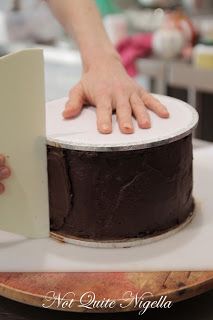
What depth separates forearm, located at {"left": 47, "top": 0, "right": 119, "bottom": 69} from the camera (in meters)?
1.14

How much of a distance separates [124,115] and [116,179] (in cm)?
12

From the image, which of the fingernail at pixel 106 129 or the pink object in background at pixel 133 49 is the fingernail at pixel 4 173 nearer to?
the fingernail at pixel 106 129

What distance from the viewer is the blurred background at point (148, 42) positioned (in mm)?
2084

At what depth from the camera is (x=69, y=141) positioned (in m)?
0.94

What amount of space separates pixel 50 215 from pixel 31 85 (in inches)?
Result: 9.0

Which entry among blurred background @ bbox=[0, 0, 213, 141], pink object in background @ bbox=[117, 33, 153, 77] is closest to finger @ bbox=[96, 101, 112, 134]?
blurred background @ bbox=[0, 0, 213, 141]

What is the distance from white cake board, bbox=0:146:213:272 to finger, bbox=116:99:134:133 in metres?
0.20

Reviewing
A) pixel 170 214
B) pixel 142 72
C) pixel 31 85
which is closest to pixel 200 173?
pixel 170 214

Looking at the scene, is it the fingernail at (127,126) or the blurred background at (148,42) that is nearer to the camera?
the fingernail at (127,126)

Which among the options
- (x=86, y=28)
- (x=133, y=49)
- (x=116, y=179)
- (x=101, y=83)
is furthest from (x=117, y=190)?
(x=133, y=49)

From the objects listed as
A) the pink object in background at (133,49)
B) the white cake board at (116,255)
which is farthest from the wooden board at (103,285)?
the pink object in background at (133,49)

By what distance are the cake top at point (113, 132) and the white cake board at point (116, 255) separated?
0.56 ft

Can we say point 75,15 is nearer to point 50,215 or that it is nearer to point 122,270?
point 50,215

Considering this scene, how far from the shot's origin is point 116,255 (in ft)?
3.10
